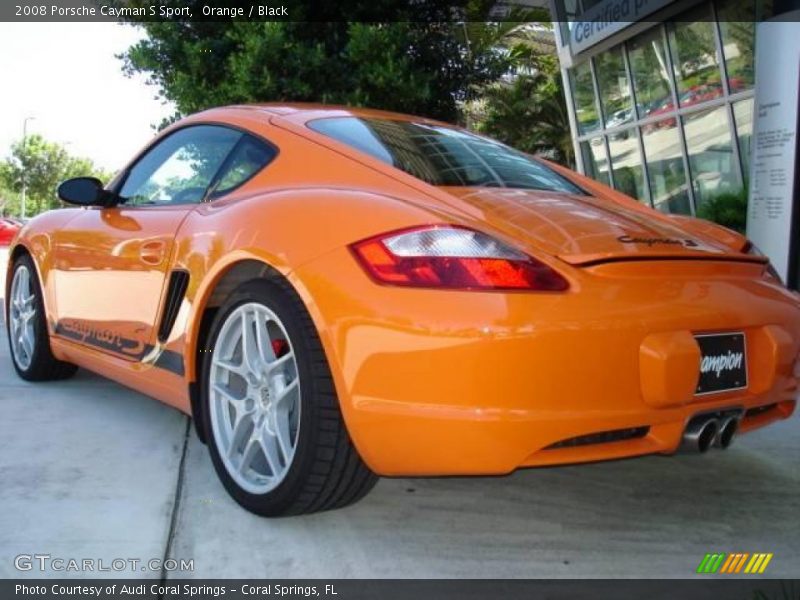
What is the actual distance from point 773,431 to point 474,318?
95.2 inches

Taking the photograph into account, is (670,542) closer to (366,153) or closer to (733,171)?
(366,153)

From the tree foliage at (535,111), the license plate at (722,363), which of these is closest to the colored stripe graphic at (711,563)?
the license plate at (722,363)

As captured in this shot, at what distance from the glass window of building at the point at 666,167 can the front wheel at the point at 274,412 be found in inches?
453

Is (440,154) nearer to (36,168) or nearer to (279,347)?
(279,347)

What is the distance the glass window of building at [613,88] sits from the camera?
47.7 ft

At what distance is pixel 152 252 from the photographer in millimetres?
3123

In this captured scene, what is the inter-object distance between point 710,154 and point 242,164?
35.2ft

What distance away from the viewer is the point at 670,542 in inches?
99.8

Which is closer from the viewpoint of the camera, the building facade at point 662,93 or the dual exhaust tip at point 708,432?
the dual exhaust tip at point 708,432

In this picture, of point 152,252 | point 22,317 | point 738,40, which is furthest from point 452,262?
point 738,40

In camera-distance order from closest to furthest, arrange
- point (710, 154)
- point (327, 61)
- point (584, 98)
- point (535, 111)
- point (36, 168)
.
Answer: point (327, 61), point (710, 154), point (584, 98), point (535, 111), point (36, 168)

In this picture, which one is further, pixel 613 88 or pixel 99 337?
pixel 613 88

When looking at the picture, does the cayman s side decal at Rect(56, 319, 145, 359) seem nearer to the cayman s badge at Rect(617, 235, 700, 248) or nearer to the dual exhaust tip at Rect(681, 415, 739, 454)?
the cayman s badge at Rect(617, 235, 700, 248)

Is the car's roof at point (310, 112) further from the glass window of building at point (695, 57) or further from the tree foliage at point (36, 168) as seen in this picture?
the tree foliage at point (36, 168)
